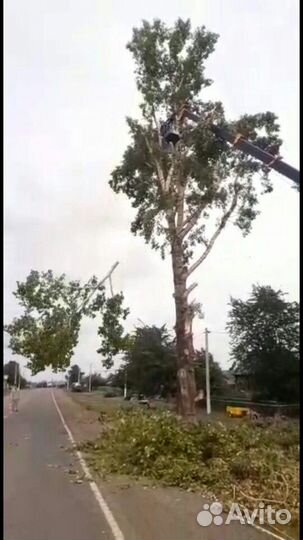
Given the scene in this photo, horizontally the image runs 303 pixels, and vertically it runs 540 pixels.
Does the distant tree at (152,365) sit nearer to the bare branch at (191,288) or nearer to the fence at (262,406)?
the fence at (262,406)

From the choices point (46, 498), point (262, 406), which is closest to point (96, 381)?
point (262, 406)

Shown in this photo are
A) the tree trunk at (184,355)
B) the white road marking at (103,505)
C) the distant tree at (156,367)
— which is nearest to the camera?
the white road marking at (103,505)

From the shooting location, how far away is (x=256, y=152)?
52.2 feet

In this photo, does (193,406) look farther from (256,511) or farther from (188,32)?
(188,32)

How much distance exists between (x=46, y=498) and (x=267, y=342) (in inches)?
1011

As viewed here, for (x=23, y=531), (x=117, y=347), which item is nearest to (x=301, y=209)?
(x=23, y=531)

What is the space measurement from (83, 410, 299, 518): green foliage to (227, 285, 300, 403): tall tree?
16996 millimetres

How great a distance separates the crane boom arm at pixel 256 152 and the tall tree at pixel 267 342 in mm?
14907

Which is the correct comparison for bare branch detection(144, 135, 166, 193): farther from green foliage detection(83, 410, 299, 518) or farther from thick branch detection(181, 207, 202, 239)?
green foliage detection(83, 410, 299, 518)

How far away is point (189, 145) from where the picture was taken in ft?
60.3

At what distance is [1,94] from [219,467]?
7.97m

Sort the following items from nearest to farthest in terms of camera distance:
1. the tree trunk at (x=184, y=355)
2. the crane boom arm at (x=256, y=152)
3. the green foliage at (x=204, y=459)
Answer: the green foliage at (x=204, y=459), the crane boom arm at (x=256, y=152), the tree trunk at (x=184, y=355)

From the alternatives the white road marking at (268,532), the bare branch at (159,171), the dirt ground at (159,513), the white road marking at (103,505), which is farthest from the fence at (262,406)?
the white road marking at (268,532)

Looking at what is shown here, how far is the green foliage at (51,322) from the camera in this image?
15625 millimetres
